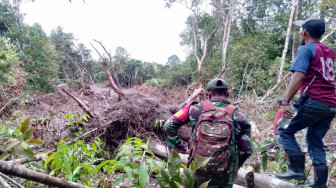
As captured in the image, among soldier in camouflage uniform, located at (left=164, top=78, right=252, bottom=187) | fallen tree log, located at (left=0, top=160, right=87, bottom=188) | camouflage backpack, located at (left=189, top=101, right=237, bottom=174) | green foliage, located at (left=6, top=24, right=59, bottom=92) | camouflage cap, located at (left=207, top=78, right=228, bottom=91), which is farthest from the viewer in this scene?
green foliage, located at (left=6, top=24, right=59, bottom=92)

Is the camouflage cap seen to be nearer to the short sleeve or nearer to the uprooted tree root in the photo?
the short sleeve

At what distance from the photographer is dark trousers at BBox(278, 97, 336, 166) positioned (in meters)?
2.52

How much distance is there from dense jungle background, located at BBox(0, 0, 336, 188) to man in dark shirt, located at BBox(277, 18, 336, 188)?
15.8 inches

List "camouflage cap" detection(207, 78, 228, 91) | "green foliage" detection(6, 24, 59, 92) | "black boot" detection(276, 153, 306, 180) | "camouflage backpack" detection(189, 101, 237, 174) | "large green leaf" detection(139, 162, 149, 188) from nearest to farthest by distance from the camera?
"large green leaf" detection(139, 162, 149, 188)
"camouflage backpack" detection(189, 101, 237, 174)
"camouflage cap" detection(207, 78, 228, 91)
"black boot" detection(276, 153, 306, 180)
"green foliage" detection(6, 24, 59, 92)

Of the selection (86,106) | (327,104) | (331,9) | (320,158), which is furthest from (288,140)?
(331,9)

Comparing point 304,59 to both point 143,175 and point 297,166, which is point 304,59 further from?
point 143,175

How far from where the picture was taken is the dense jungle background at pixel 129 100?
1.92 meters

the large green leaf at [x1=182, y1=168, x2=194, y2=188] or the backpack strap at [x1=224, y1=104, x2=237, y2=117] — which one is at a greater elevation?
the backpack strap at [x1=224, y1=104, x2=237, y2=117]

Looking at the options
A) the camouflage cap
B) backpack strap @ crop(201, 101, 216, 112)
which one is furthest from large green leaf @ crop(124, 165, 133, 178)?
the camouflage cap

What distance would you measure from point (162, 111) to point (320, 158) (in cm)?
→ 406

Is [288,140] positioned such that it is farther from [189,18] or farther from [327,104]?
[189,18]

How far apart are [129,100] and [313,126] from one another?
4414mm

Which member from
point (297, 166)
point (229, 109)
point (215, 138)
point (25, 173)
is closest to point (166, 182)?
point (25, 173)

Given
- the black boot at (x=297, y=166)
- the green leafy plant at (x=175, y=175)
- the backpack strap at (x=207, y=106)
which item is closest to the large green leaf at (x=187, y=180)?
the green leafy plant at (x=175, y=175)
